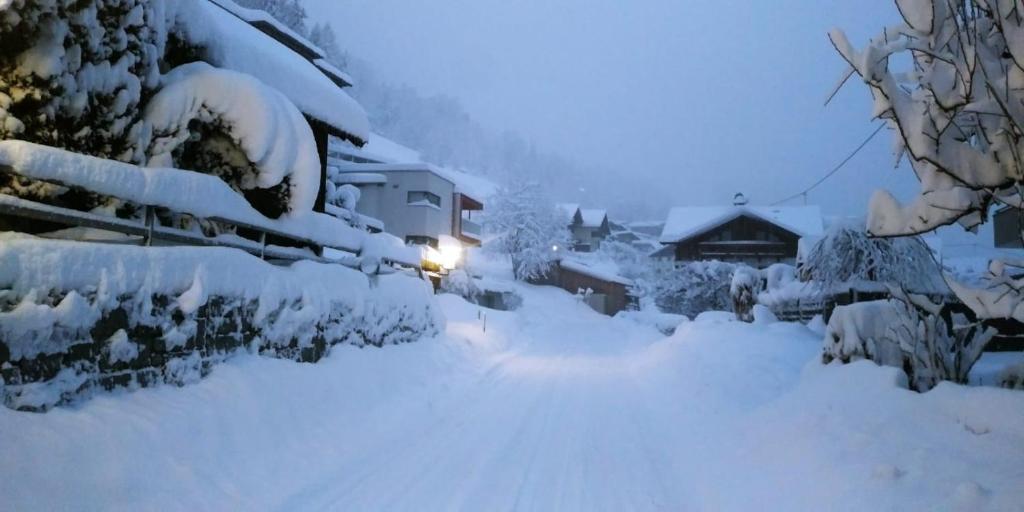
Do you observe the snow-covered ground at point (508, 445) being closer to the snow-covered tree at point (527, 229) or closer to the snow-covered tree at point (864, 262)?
the snow-covered tree at point (864, 262)

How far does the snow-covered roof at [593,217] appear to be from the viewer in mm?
68500

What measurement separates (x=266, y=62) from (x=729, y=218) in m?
36.2

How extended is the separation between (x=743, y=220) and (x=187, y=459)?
132 feet

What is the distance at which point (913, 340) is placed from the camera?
5.93m

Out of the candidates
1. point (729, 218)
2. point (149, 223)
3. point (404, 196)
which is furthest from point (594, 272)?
point (149, 223)

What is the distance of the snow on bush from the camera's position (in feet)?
21.4

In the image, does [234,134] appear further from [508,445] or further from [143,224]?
[508,445]

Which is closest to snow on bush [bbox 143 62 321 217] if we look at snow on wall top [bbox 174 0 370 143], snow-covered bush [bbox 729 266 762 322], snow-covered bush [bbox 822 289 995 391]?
snow on wall top [bbox 174 0 370 143]

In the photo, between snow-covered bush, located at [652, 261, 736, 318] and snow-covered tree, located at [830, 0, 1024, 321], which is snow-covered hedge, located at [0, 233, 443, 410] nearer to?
snow-covered tree, located at [830, 0, 1024, 321]

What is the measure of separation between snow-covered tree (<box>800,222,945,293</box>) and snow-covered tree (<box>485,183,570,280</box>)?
33.0 metres

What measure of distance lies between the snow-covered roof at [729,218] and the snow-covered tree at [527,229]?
10.5 metres

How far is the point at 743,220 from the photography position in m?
39.5

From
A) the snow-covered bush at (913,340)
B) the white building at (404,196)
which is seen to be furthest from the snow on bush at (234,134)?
the white building at (404,196)

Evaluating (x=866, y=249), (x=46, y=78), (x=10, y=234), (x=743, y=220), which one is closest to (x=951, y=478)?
(x=10, y=234)
